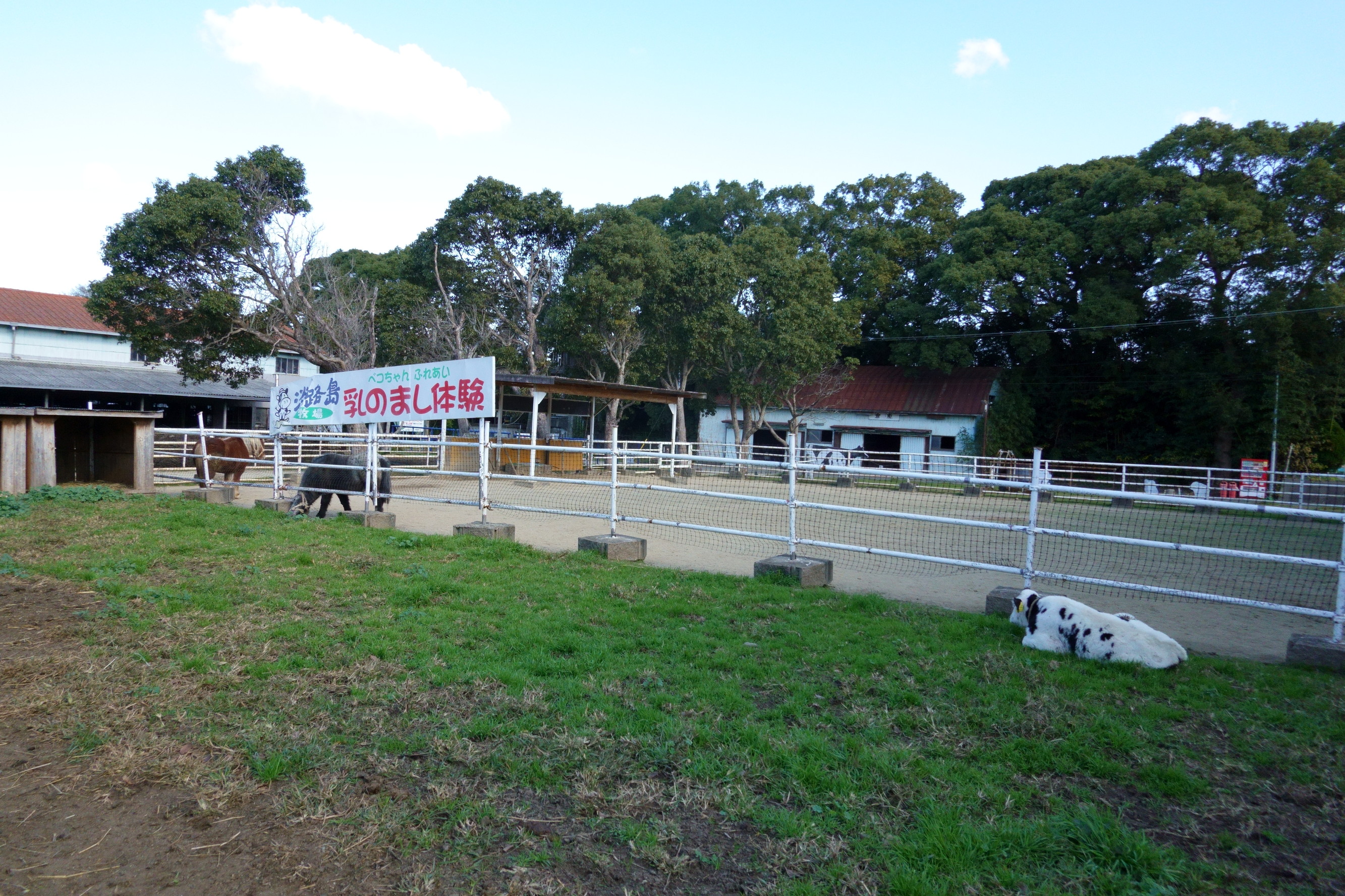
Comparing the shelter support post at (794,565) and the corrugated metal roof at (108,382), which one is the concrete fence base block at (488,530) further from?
the corrugated metal roof at (108,382)

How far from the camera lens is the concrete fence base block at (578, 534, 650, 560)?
8266 millimetres

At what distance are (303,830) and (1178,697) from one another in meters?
4.29

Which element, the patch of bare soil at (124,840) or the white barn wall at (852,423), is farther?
the white barn wall at (852,423)

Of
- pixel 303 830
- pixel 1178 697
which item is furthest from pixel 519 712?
pixel 1178 697

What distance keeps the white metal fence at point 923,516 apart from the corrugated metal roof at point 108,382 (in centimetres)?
699

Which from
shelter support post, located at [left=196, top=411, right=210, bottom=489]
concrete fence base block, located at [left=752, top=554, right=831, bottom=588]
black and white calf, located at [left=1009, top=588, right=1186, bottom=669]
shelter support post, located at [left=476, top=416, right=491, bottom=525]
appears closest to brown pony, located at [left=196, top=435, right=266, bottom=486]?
shelter support post, located at [left=196, top=411, right=210, bottom=489]

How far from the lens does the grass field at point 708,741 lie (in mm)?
2777

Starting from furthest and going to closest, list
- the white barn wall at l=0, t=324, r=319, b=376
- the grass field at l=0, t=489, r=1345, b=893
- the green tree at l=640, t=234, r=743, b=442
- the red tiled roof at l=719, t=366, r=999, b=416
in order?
the red tiled roof at l=719, t=366, r=999, b=416, the white barn wall at l=0, t=324, r=319, b=376, the green tree at l=640, t=234, r=743, b=442, the grass field at l=0, t=489, r=1345, b=893

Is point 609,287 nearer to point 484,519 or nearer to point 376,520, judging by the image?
point 376,520

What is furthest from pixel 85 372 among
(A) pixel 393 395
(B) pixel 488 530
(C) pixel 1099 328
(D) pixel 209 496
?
(C) pixel 1099 328

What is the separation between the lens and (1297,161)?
2570 cm

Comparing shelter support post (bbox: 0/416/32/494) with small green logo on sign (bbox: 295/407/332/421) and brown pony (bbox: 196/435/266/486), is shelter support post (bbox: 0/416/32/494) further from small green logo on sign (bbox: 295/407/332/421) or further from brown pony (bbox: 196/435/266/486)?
small green logo on sign (bbox: 295/407/332/421)

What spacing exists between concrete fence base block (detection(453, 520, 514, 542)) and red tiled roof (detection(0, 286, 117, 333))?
29.8 m

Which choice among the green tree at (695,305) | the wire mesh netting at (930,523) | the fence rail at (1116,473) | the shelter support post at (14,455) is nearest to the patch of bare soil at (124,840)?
the wire mesh netting at (930,523)
